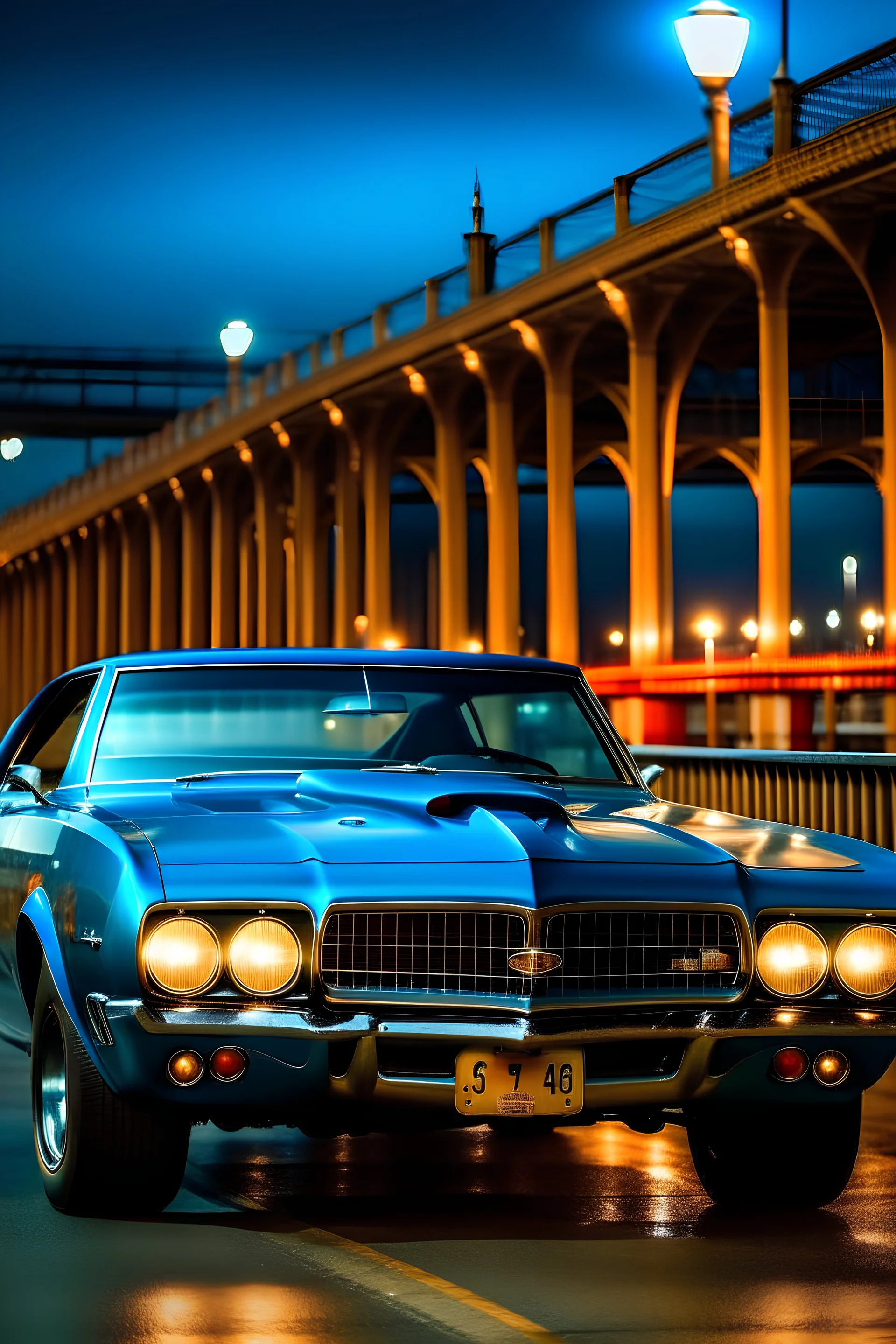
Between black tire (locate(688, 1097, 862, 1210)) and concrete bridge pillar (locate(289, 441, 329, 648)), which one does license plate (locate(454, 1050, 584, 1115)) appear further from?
concrete bridge pillar (locate(289, 441, 329, 648))

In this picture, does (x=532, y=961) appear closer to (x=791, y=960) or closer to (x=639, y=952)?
(x=639, y=952)

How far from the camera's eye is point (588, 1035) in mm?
5703

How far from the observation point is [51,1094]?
641 cm

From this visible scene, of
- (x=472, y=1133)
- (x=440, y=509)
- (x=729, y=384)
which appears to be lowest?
(x=472, y=1133)

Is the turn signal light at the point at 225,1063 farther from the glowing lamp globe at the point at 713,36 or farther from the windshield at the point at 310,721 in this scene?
the glowing lamp globe at the point at 713,36

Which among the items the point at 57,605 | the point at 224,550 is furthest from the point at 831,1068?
the point at 57,605

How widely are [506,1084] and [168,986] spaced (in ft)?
2.82

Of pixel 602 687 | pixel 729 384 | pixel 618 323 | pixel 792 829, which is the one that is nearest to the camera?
pixel 792 829

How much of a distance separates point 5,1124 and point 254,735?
1557mm

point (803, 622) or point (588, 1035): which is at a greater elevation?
point (803, 622)

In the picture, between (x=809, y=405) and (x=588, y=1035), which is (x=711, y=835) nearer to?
(x=588, y=1035)

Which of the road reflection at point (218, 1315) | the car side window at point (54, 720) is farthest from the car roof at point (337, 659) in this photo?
the road reflection at point (218, 1315)

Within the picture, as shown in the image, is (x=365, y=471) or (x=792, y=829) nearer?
(x=792, y=829)

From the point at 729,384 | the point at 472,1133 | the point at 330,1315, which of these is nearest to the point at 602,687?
the point at 729,384
